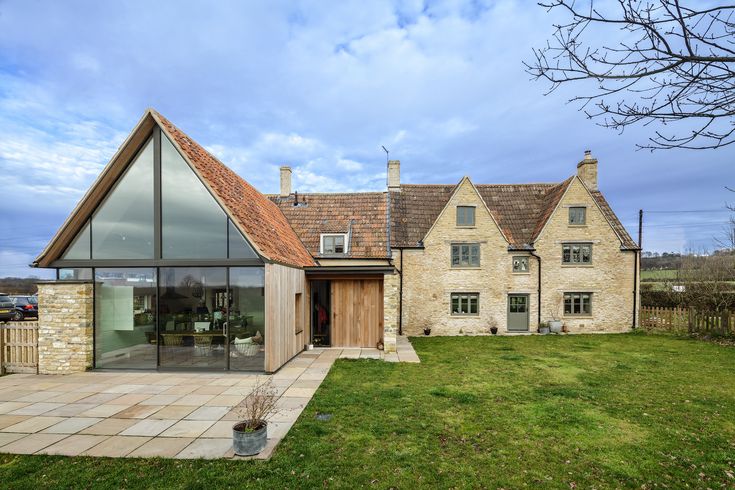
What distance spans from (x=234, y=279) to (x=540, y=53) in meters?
9.80

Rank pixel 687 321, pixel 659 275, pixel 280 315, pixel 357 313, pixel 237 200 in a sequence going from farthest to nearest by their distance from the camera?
pixel 659 275 < pixel 687 321 < pixel 357 313 < pixel 237 200 < pixel 280 315

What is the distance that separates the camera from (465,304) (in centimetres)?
2047

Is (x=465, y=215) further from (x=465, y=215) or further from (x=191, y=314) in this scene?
(x=191, y=314)

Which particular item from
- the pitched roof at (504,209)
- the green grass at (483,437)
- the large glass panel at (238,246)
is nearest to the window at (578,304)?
the pitched roof at (504,209)

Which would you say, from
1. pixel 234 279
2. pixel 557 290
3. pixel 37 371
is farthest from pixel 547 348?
pixel 37 371

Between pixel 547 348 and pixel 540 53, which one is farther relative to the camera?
pixel 547 348

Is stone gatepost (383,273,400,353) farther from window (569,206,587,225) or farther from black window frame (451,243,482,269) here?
window (569,206,587,225)

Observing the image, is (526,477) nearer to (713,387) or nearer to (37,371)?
(713,387)

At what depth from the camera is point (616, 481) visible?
207 inches

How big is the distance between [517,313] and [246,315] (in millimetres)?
15704

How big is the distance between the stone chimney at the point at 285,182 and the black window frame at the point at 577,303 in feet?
57.8

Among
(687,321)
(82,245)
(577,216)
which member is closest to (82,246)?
(82,245)

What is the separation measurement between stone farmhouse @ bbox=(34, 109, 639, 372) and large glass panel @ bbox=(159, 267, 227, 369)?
0.13ft

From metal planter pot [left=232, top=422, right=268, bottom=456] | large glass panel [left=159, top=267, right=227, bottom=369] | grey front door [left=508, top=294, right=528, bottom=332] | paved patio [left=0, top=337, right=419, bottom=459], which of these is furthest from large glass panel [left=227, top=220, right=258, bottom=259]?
grey front door [left=508, top=294, right=528, bottom=332]
